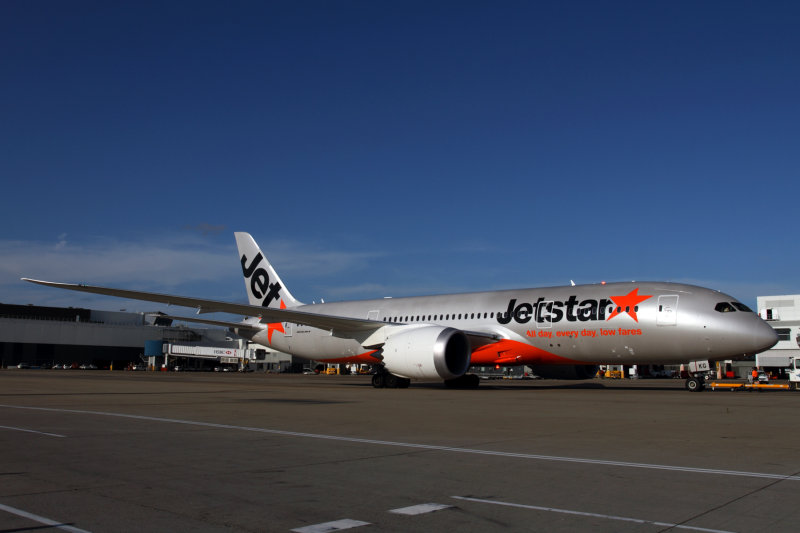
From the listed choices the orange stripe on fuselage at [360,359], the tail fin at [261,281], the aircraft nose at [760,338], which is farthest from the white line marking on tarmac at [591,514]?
the tail fin at [261,281]

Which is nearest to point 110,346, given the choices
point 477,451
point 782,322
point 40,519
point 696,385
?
point 782,322

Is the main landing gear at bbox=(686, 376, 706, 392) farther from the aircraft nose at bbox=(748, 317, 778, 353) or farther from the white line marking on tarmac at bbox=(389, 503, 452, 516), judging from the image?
the white line marking on tarmac at bbox=(389, 503, 452, 516)

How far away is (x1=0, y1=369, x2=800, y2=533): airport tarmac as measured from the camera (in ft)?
15.8

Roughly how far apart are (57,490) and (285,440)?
380 cm

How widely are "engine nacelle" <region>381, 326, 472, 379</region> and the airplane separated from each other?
0.04m

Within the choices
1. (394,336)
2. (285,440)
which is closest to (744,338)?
(394,336)

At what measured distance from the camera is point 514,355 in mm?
25719

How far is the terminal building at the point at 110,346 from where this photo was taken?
78606mm

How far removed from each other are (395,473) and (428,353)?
54.8ft

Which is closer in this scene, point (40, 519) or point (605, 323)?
point (40, 519)

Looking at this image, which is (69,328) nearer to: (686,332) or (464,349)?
(464,349)

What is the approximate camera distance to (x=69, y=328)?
84.8 metres

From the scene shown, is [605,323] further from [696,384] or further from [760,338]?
[760,338]

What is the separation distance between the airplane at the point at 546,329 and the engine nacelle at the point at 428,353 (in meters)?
0.04
